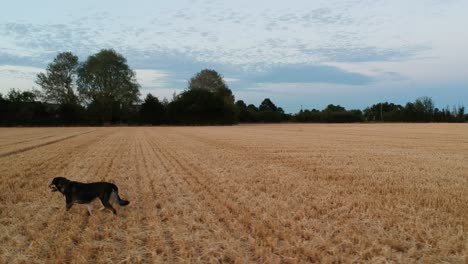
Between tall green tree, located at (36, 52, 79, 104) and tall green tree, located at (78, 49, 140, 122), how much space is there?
2223 millimetres

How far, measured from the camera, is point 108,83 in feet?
297

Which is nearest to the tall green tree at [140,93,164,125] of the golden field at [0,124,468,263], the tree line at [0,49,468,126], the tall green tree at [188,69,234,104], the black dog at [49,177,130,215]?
the tree line at [0,49,468,126]

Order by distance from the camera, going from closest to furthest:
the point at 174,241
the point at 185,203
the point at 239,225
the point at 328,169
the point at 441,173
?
1. the point at 174,241
2. the point at 239,225
3. the point at 185,203
4. the point at 441,173
5. the point at 328,169

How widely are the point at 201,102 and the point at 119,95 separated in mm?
19204

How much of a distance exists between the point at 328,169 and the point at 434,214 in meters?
5.73

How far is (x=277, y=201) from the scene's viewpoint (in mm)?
8203

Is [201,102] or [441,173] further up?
[201,102]

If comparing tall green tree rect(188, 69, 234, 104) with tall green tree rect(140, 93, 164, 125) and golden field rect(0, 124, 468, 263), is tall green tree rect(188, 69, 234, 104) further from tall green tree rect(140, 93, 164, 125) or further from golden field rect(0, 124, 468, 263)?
golden field rect(0, 124, 468, 263)

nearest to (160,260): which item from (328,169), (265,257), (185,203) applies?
(265,257)

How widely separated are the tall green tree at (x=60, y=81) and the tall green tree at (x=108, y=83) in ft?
7.29

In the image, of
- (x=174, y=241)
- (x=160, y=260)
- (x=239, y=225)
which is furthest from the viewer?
(x=239, y=225)

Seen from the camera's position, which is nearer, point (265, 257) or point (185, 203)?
point (265, 257)

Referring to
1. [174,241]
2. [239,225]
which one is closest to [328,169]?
[239,225]

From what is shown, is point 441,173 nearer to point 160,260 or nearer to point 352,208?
point 352,208
